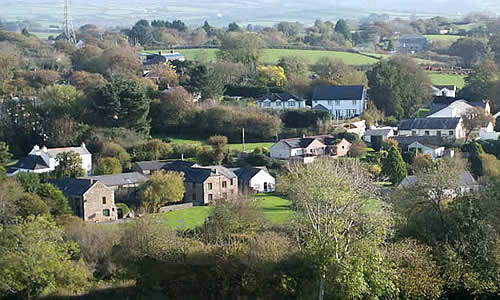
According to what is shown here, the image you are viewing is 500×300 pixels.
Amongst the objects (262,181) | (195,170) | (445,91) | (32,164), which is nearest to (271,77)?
(445,91)

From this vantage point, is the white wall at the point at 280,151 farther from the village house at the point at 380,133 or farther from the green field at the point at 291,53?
the green field at the point at 291,53

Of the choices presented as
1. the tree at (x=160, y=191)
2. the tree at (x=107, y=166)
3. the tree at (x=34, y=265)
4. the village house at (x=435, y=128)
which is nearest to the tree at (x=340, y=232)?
the tree at (x=34, y=265)

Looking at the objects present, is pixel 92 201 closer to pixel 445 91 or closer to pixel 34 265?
pixel 34 265

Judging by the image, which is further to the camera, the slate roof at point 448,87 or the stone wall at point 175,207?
the slate roof at point 448,87

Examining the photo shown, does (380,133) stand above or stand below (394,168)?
below

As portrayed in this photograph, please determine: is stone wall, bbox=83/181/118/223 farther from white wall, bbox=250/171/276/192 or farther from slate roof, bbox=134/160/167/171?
white wall, bbox=250/171/276/192

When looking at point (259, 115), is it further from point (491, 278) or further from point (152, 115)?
point (491, 278)
